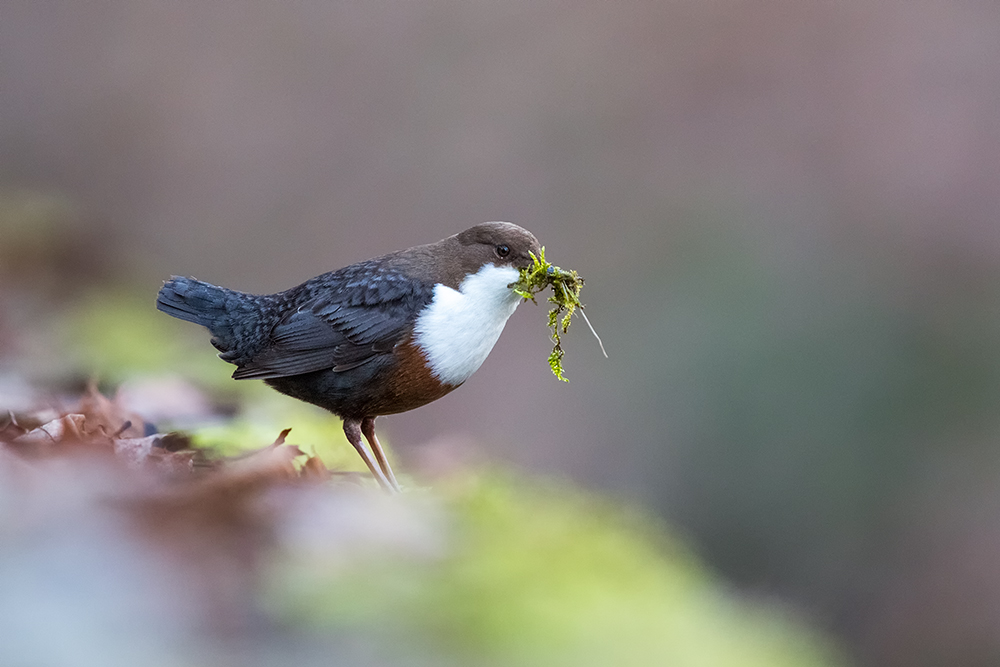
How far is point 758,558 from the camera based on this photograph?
21.4ft

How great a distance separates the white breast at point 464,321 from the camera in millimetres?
2734

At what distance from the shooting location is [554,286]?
2775mm

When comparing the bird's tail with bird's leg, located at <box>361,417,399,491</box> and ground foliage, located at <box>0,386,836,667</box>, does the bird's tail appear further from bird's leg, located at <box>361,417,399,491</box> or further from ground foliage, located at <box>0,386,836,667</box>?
ground foliage, located at <box>0,386,836,667</box>

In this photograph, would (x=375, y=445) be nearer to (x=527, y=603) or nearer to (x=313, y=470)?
(x=313, y=470)

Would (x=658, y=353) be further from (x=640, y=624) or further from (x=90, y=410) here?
(x=640, y=624)

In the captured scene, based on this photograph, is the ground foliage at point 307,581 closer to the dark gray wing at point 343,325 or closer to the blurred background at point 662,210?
the dark gray wing at point 343,325

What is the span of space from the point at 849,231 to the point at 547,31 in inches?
160

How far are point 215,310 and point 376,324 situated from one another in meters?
0.66

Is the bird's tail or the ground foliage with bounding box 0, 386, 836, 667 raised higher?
the bird's tail

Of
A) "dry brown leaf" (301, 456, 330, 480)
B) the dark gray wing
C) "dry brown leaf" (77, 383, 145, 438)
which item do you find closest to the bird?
the dark gray wing

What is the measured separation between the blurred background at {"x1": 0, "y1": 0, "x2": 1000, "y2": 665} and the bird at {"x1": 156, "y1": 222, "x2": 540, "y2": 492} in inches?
123

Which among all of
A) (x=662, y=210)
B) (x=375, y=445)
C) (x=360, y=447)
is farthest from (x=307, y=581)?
(x=662, y=210)

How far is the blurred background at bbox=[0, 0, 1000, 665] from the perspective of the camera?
6.45 m

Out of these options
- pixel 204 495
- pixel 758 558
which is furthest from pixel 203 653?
pixel 758 558
